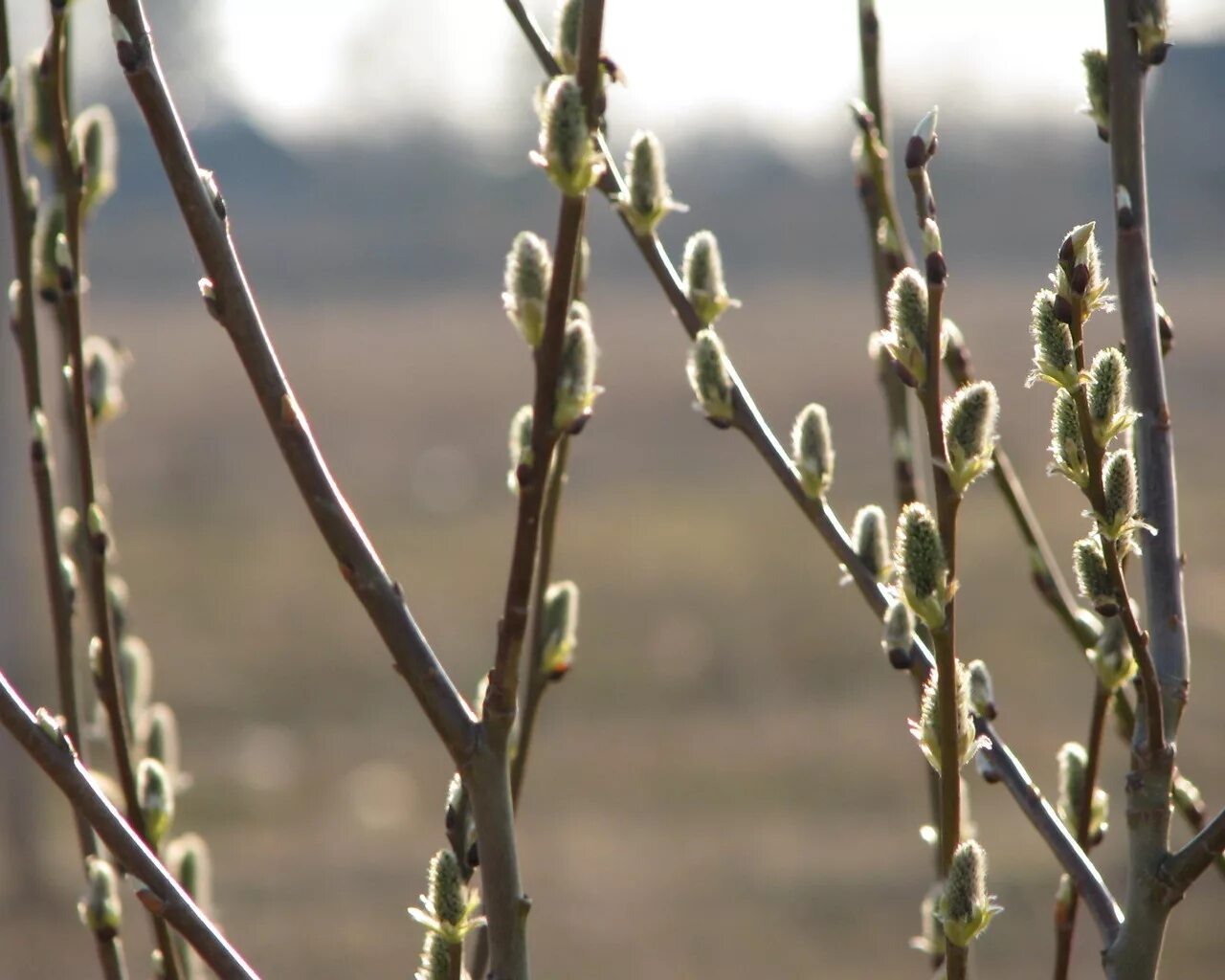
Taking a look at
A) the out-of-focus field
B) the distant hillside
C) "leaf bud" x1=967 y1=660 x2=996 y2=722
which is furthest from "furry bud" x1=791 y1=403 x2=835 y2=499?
the distant hillside

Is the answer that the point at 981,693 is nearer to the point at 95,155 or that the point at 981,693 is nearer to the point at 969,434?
the point at 969,434

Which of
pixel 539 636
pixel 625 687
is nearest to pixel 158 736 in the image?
pixel 539 636

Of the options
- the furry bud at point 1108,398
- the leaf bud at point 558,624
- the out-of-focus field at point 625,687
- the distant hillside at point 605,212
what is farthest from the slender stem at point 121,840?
the distant hillside at point 605,212

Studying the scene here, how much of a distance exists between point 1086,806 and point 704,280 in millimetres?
377

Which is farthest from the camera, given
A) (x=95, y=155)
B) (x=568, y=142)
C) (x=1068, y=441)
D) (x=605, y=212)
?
(x=605, y=212)

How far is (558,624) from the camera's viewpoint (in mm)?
952

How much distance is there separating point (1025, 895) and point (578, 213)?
646 cm

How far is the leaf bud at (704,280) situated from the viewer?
35.8 inches

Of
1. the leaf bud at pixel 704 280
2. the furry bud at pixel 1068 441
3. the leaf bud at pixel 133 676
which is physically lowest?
the furry bud at pixel 1068 441

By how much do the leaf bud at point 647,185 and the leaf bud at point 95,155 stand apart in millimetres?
355

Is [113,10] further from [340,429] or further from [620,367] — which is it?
[620,367]

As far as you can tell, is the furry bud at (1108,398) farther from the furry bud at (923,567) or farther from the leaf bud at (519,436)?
the leaf bud at (519,436)

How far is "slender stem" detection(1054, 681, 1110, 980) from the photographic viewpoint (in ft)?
2.87

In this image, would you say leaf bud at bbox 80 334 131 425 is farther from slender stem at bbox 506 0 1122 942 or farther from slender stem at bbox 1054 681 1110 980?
slender stem at bbox 1054 681 1110 980
